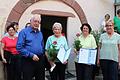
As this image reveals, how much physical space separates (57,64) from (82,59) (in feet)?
1.73

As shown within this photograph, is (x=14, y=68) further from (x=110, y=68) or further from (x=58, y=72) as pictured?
(x=110, y=68)

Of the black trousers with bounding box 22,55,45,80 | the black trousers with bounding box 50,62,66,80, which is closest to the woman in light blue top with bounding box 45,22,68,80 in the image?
the black trousers with bounding box 50,62,66,80

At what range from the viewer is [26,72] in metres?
4.95

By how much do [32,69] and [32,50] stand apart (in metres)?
0.33

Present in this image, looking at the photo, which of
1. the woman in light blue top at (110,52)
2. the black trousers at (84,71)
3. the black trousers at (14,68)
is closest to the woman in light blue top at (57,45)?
the black trousers at (84,71)

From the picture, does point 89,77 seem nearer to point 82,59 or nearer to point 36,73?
point 82,59

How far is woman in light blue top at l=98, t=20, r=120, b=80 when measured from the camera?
572 cm

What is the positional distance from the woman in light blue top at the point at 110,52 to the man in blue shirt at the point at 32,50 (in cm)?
141

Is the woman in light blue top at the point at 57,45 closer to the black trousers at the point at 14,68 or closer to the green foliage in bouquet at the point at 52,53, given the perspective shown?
the green foliage in bouquet at the point at 52,53

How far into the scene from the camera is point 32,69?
16.3 feet

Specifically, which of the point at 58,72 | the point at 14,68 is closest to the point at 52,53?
the point at 58,72

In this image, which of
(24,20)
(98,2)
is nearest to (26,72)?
(24,20)

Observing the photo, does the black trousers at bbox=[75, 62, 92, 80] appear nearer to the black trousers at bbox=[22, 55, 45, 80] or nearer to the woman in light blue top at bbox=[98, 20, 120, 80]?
the woman in light blue top at bbox=[98, 20, 120, 80]

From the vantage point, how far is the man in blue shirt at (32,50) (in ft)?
16.0
